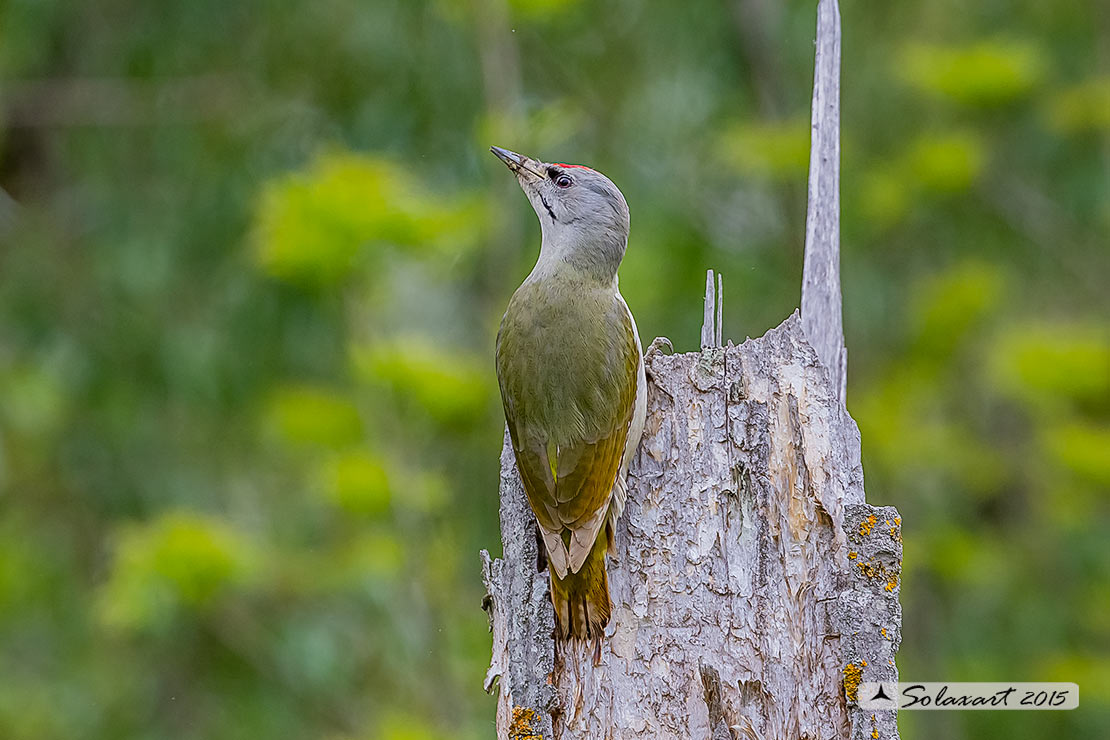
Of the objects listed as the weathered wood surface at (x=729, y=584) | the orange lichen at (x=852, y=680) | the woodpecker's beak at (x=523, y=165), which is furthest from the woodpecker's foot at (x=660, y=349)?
the orange lichen at (x=852, y=680)

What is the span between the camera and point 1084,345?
6.64 m

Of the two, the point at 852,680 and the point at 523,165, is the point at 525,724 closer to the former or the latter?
the point at 852,680

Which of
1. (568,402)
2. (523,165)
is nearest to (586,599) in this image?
(568,402)

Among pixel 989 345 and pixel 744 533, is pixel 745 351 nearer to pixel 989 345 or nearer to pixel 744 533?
pixel 744 533

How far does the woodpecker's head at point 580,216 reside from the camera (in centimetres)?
350

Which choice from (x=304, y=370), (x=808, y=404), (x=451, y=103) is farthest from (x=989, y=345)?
(x=808, y=404)

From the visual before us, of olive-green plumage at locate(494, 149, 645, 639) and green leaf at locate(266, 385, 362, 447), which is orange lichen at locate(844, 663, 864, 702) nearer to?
olive-green plumage at locate(494, 149, 645, 639)

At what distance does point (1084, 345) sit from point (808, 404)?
411 centimetres

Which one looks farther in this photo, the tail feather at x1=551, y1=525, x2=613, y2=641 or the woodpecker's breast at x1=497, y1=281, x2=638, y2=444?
the woodpecker's breast at x1=497, y1=281, x2=638, y2=444

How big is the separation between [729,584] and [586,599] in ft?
0.98

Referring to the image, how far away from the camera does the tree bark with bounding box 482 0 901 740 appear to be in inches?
113

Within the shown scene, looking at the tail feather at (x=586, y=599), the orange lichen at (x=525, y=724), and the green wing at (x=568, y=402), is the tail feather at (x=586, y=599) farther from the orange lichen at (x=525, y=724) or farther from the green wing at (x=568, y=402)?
the orange lichen at (x=525, y=724)

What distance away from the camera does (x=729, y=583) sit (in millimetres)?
2928

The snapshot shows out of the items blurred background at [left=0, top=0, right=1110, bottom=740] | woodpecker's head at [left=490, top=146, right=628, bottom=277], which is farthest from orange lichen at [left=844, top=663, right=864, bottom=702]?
blurred background at [left=0, top=0, right=1110, bottom=740]
